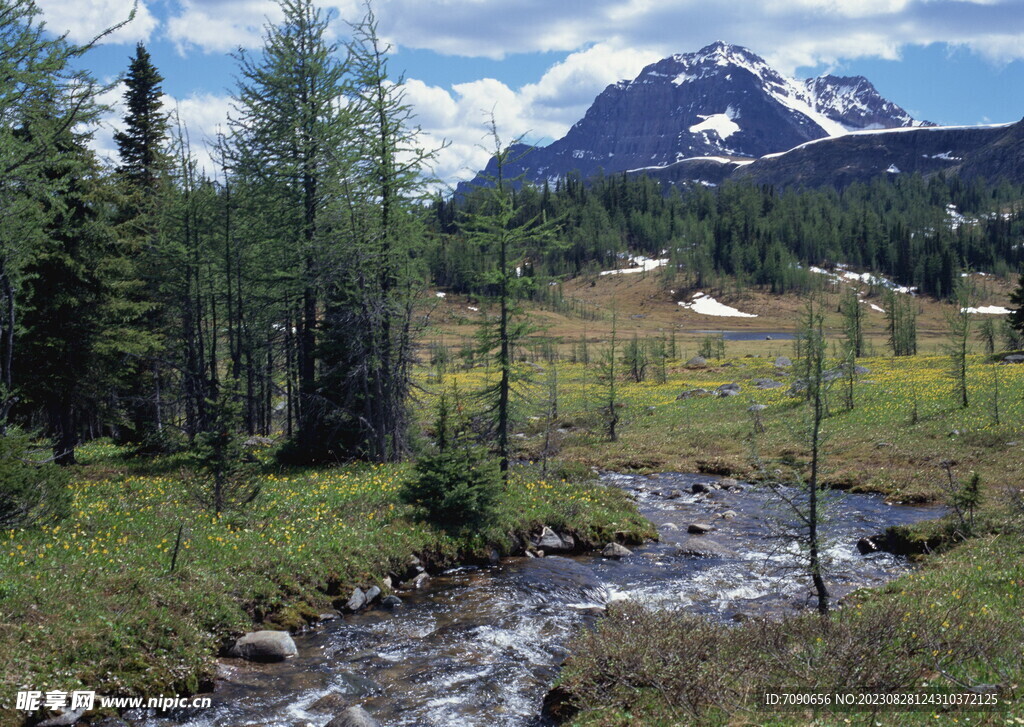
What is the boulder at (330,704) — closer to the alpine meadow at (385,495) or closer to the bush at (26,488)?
the alpine meadow at (385,495)

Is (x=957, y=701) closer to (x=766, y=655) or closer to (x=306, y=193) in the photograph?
(x=766, y=655)

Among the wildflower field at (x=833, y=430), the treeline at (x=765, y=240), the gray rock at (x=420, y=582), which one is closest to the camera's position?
the gray rock at (x=420, y=582)

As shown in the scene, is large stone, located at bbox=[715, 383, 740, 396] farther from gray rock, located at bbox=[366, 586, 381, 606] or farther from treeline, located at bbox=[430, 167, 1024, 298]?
treeline, located at bbox=[430, 167, 1024, 298]

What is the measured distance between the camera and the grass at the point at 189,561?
29.4 ft

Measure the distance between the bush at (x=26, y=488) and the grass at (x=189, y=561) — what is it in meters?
0.36

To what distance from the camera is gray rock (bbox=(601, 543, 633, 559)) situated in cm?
1672

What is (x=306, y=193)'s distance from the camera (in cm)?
2273

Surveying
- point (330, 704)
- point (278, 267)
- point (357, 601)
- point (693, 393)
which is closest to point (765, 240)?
point (693, 393)

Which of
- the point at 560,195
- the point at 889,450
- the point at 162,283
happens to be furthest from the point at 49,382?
the point at 560,195

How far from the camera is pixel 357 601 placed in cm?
1282

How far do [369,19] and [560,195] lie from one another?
180212 millimetres

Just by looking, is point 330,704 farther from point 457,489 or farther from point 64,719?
point 457,489

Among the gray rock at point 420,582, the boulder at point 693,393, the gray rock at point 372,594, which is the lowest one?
the boulder at point 693,393

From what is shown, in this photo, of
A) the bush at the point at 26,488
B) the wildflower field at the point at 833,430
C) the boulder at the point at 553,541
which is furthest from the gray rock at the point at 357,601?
the wildflower field at the point at 833,430
